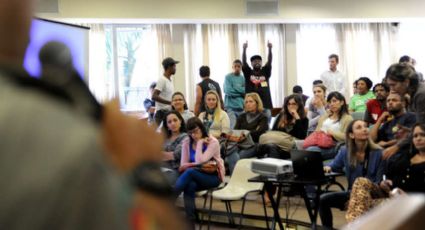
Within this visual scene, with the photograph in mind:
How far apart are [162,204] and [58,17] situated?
8.39 metres

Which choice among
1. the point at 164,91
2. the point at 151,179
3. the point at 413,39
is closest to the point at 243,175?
the point at 164,91

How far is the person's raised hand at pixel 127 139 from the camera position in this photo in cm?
29

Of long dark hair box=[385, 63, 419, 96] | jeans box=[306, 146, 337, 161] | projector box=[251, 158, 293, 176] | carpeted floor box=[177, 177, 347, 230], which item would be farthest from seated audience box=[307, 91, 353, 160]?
long dark hair box=[385, 63, 419, 96]

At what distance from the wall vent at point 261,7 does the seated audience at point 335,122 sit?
3.87 m

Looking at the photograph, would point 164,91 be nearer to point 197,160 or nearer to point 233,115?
point 233,115

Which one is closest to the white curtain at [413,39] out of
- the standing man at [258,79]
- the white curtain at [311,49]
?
the white curtain at [311,49]

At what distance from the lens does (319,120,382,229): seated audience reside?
13.3 feet

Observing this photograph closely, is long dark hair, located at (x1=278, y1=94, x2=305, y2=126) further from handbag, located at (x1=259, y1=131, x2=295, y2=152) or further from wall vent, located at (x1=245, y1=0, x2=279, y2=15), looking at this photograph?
wall vent, located at (x1=245, y1=0, x2=279, y2=15)

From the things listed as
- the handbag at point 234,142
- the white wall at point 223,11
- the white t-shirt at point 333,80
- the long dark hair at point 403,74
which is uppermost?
the white wall at point 223,11

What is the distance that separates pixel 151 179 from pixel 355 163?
13.2 feet

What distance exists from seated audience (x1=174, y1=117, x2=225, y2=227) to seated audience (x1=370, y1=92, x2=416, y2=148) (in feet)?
4.56

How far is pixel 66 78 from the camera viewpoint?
0.99ft

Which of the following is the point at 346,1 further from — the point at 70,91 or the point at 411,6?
the point at 70,91

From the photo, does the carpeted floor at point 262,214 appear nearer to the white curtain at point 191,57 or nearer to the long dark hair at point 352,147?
the long dark hair at point 352,147
